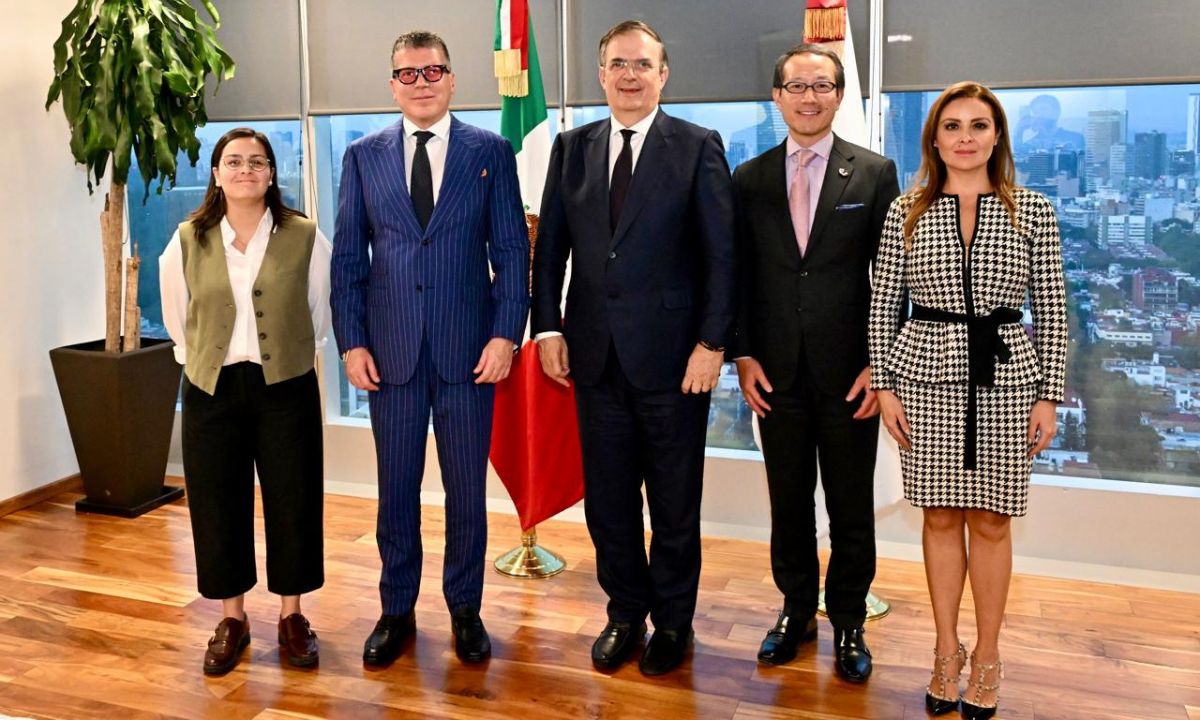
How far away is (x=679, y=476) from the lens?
2873mm

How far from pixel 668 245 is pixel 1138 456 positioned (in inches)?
81.3

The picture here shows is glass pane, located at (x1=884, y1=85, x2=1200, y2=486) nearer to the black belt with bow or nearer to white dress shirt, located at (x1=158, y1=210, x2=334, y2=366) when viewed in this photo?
the black belt with bow

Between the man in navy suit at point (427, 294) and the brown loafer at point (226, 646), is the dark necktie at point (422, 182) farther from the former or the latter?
the brown loafer at point (226, 646)

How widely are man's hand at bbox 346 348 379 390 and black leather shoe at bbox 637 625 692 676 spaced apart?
104cm

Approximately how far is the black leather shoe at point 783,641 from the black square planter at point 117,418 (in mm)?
2684

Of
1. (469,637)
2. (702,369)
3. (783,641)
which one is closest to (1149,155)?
(702,369)

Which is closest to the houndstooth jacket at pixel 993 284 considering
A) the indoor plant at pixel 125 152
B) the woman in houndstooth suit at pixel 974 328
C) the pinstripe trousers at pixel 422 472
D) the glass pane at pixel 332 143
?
the woman in houndstooth suit at pixel 974 328

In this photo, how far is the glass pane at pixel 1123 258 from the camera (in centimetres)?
364

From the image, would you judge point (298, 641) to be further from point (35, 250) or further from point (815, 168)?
point (35, 250)

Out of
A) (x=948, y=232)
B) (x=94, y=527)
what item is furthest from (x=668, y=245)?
(x=94, y=527)

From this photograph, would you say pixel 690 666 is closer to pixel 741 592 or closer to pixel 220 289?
pixel 741 592

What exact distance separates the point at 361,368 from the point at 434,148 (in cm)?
63

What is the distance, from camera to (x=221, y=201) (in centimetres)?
291

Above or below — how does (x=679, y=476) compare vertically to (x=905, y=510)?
above
